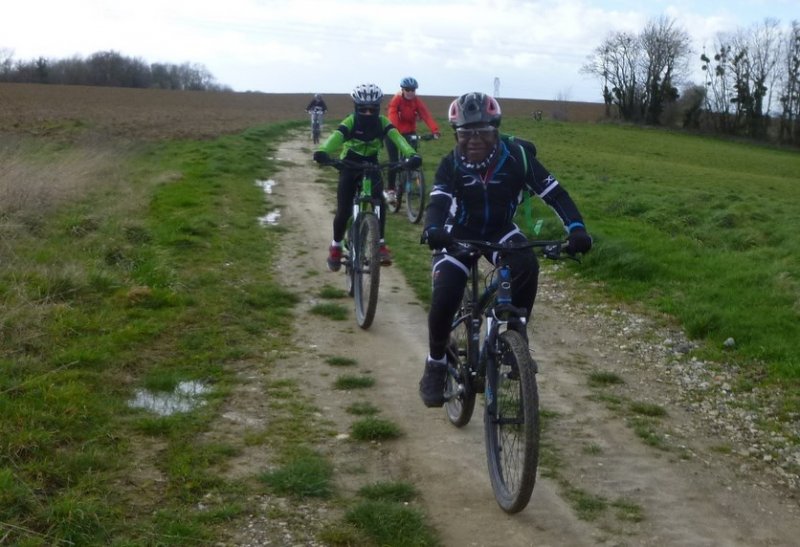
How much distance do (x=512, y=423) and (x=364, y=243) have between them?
164 inches

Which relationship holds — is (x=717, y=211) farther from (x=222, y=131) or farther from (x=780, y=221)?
(x=222, y=131)

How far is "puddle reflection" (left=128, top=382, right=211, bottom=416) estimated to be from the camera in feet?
18.2

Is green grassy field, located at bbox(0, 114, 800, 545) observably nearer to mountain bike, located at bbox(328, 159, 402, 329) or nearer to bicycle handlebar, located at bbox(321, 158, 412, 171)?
mountain bike, located at bbox(328, 159, 402, 329)

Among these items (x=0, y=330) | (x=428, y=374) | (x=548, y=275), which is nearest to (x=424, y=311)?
(x=548, y=275)

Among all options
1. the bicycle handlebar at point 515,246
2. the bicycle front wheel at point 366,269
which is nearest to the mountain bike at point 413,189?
the bicycle front wheel at point 366,269

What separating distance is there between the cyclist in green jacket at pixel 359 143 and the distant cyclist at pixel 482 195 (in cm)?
366

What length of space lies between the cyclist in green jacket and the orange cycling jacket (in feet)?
14.2

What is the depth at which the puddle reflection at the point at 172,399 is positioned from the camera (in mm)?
5562

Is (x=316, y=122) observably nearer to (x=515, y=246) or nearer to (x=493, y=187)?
(x=493, y=187)

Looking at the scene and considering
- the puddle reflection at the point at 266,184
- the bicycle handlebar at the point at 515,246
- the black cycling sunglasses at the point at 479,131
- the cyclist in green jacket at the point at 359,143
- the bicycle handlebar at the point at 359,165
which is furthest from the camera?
the puddle reflection at the point at 266,184

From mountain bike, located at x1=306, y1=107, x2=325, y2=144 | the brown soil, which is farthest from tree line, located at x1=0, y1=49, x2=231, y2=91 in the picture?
mountain bike, located at x1=306, y1=107, x2=325, y2=144

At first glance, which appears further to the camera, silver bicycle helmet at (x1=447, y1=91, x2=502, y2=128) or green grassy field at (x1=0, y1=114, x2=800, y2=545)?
silver bicycle helmet at (x1=447, y1=91, x2=502, y2=128)

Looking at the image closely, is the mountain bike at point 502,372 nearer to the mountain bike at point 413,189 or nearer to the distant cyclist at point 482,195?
the distant cyclist at point 482,195

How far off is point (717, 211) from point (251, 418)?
10536mm
